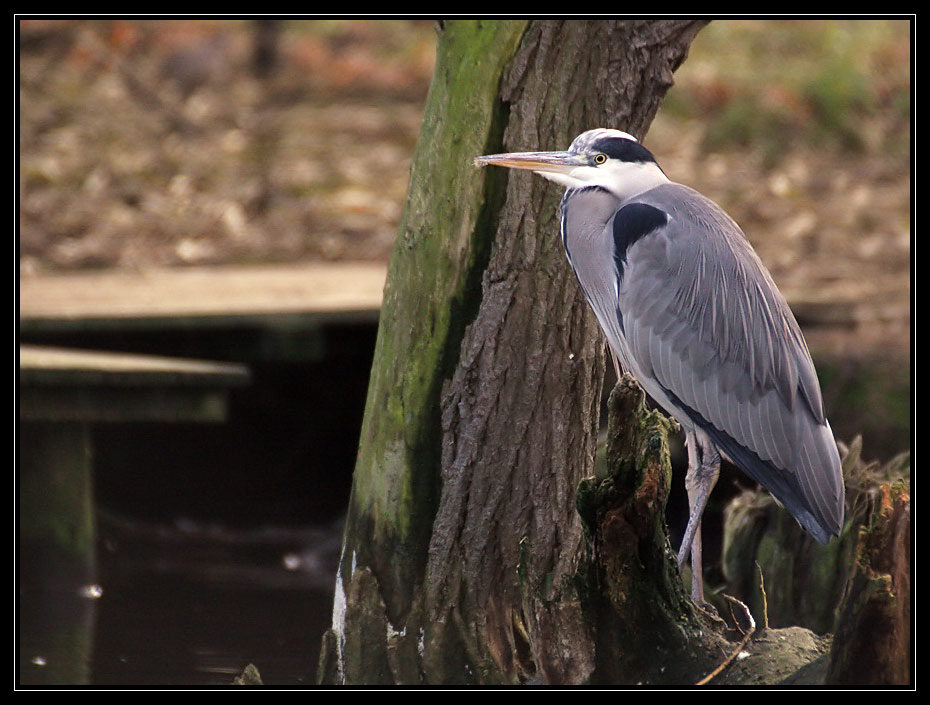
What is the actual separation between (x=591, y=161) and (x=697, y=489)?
3.04 feet

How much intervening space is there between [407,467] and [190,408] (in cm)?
196

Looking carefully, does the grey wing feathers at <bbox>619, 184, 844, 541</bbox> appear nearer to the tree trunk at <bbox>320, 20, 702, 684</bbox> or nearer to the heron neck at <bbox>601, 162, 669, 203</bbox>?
the heron neck at <bbox>601, 162, 669, 203</bbox>

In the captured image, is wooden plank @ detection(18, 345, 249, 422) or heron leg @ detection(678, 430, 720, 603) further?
wooden plank @ detection(18, 345, 249, 422)

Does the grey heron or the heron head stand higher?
the heron head

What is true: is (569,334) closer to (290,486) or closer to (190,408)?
(190,408)

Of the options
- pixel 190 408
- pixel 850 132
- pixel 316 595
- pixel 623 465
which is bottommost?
pixel 316 595

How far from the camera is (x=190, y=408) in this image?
15.5 ft

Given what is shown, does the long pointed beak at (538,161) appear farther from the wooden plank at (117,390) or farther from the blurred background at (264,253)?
the wooden plank at (117,390)

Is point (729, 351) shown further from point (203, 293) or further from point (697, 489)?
point (203, 293)

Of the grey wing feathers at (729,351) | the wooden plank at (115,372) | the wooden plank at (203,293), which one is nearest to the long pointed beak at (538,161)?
the grey wing feathers at (729,351)

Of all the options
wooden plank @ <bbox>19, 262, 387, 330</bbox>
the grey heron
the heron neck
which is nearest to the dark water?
wooden plank @ <bbox>19, 262, 387, 330</bbox>

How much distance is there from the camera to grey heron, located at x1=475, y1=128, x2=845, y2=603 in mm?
2916

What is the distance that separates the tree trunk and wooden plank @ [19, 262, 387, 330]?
2307 millimetres

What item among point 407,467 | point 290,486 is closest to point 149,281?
point 290,486
